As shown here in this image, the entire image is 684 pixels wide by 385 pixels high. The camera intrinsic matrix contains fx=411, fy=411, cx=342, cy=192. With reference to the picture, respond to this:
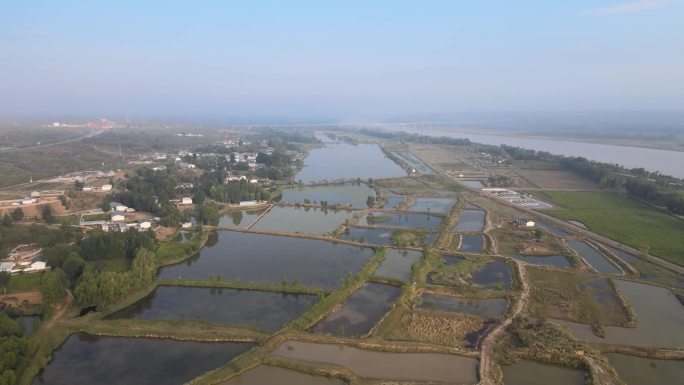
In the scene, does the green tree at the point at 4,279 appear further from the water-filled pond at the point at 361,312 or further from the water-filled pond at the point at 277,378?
the water-filled pond at the point at 361,312

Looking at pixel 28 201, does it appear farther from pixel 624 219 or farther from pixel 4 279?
pixel 624 219

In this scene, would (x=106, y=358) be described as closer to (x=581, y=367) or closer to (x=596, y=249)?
(x=581, y=367)

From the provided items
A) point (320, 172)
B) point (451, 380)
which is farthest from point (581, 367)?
point (320, 172)

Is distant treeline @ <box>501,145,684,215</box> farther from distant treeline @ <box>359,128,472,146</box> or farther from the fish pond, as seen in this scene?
distant treeline @ <box>359,128,472,146</box>

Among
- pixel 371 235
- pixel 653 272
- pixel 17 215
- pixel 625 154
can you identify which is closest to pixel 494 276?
pixel 653 272

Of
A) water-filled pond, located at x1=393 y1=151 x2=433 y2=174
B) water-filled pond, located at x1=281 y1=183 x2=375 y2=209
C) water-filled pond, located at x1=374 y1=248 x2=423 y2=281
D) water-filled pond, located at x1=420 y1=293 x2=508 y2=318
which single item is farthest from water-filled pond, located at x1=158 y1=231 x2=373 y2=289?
water-filled pond, located at x1=393 y1=151 x2=433 y2=174

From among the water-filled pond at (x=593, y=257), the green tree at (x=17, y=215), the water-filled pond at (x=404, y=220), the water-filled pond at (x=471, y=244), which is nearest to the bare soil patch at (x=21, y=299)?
the green tree at (x=17, y=215)
